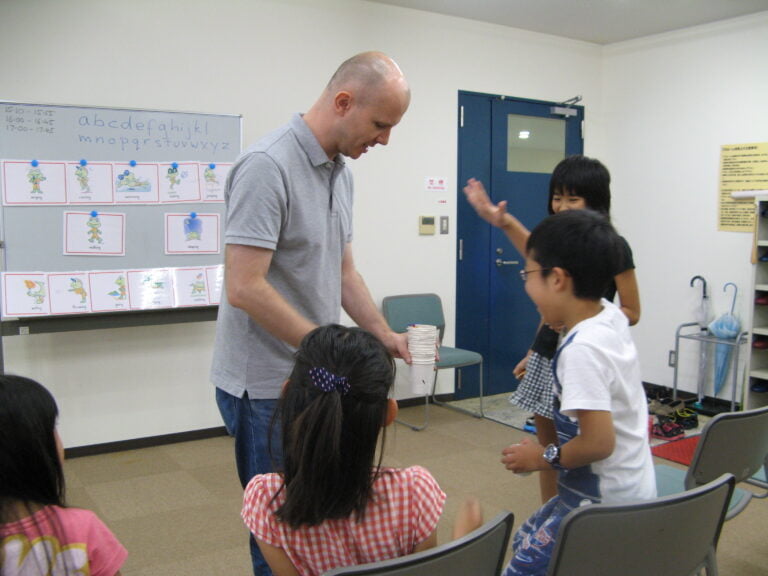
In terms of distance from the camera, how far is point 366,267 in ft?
14.6

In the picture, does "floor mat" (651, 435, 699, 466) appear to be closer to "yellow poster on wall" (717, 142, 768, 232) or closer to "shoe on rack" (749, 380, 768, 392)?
"shoe on rack" (749, 380, 768, 392)

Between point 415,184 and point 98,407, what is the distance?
2416 mm

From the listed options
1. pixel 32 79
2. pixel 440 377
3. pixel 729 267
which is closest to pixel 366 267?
pixel 440 377

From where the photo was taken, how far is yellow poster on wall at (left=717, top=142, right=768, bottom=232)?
4488 mm

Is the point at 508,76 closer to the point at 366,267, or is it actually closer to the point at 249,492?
the point at 366,267

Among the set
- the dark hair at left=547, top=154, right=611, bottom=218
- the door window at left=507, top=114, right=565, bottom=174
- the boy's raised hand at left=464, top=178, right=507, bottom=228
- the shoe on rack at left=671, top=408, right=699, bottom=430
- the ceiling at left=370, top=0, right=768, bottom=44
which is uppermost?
the ceiling at left=370, top=0, right=768, bottom=44

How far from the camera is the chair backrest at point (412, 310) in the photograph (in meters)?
4.46

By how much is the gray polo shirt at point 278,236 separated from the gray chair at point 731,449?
3.45 ft

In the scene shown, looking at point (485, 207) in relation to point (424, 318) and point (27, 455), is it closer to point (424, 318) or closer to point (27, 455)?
point (27, 455)

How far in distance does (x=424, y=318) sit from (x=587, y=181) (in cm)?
243

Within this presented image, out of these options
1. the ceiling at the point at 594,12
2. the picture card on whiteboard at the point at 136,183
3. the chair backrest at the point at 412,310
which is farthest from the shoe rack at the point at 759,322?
the picture card on whiteboard at the point at 136,183

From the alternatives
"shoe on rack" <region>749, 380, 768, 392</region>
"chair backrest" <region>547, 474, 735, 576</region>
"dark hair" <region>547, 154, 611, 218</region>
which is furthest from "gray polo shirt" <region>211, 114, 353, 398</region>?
"shoe on rack" <region>749, 380, 768, 392</region>

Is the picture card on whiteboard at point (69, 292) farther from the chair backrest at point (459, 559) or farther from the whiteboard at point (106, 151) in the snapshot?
the chair backrest at point (459, 559)

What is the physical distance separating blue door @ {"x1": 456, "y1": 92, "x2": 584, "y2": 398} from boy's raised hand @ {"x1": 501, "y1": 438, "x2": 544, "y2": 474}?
11.3 ft
